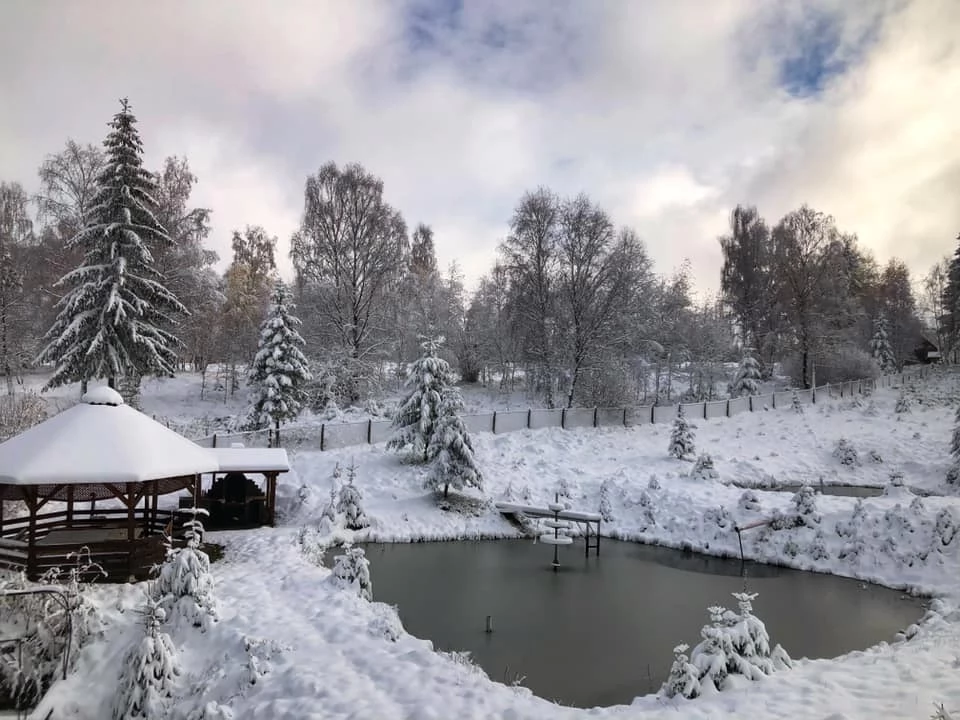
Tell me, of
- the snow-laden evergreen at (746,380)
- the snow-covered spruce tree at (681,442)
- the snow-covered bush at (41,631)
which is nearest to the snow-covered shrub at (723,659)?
the snow-covered bush at (41,631)

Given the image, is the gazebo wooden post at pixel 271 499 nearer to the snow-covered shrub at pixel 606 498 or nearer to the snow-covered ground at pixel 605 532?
the snow-covered ground at pixel 605 532

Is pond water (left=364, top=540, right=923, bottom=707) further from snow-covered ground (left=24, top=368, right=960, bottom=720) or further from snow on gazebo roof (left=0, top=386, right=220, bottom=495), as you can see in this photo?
snow on gazebo roof (left=0, top=386, right=220, bottom=495)

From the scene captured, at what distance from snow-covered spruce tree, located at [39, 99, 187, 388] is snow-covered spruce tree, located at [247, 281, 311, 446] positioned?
330 centimetres

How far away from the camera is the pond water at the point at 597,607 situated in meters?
8.83

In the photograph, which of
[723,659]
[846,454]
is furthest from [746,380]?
[723,659]

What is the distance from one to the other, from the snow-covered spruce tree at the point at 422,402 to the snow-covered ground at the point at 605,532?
119 centimetres

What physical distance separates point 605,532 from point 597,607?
6067mm

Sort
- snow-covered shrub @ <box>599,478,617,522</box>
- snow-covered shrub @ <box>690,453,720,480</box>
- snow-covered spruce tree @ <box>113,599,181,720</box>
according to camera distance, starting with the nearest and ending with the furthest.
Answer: snow-covered spruce tree @ <box>113,599,181,720</box>
snow-covered shrub @ <box>599,478,617,522</box>
snow-covered shrub @ <box>690,453,720,480</box>

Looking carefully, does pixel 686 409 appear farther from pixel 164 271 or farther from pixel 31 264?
pixel 31 264

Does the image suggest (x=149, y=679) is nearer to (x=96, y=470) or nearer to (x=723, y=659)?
(x=96, y=470)

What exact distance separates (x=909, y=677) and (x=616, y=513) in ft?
35.5

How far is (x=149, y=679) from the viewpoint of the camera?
23.9 feet

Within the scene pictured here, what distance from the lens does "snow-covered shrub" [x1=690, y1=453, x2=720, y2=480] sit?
19.7m

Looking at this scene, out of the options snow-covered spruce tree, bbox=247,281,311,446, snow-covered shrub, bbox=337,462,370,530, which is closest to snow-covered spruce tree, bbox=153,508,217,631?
snow-covered shrub, bbox=337,462,370,530
